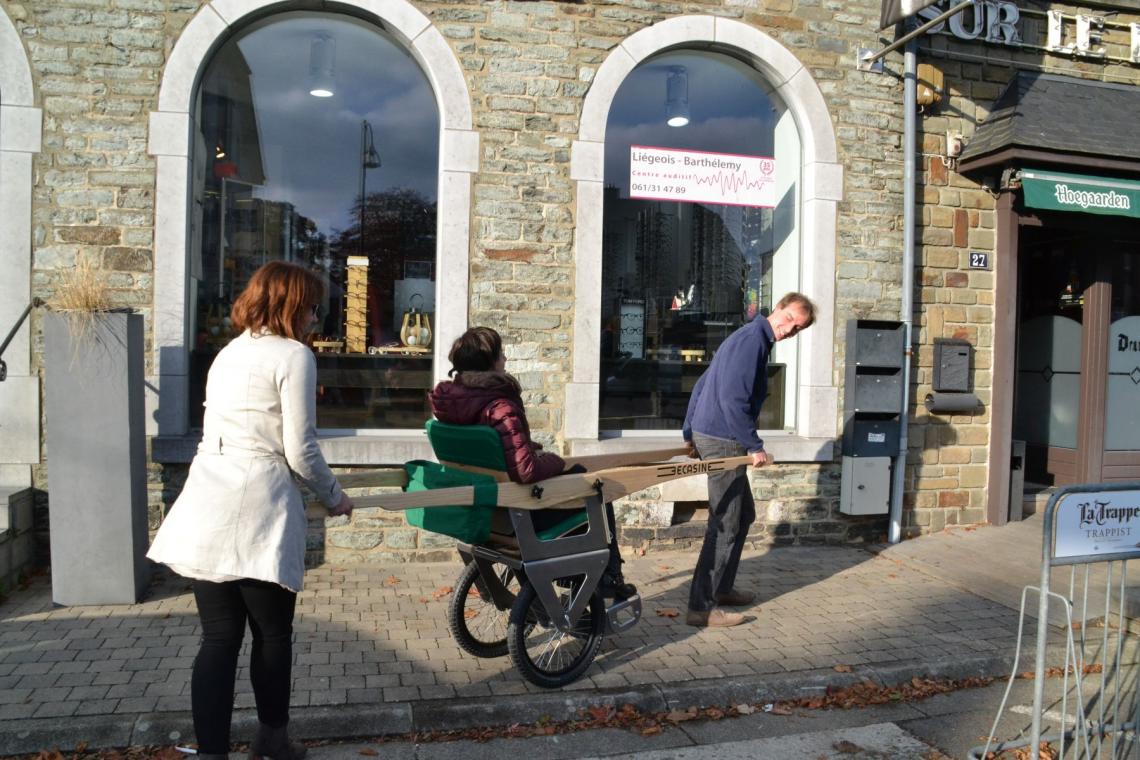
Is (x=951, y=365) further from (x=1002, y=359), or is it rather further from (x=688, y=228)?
(x=688, y=228)

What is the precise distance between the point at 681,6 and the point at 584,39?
87cm

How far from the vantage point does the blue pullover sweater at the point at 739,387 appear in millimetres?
5359

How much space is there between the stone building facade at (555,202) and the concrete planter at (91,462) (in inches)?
35.6

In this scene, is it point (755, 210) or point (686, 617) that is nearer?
point (686, 617)

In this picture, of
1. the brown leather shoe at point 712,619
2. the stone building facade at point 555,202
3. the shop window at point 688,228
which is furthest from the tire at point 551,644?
the shop window at point 688,228

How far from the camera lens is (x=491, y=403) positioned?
4285 millimetres

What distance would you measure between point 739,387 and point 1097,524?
209 centimetres

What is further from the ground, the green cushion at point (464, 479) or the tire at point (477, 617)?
the green cushion at point (464, 479)

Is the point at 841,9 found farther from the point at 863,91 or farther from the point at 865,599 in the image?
the point at 865,599

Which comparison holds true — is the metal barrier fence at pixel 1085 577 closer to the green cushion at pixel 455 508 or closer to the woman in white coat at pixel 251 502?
the green cushion at pixel 455 508

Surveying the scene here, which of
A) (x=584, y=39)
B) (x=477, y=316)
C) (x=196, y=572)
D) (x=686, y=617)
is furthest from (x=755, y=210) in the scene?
(x=196, y=572)

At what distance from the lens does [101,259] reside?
6.50 m

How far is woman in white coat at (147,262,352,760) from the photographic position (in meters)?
3.27

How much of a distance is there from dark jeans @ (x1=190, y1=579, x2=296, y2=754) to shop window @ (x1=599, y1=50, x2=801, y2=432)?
4.35 meters
